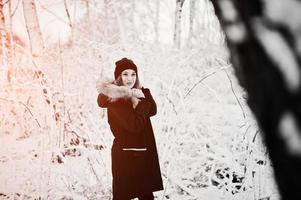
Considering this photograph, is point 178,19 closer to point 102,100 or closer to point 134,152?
point 102,100

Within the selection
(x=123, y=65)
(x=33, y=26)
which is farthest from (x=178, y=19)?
(x=33, y=26)

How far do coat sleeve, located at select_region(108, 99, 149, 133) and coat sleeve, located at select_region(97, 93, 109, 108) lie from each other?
5cm

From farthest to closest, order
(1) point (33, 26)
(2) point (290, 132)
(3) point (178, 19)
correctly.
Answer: (1) point (33, 26) < (3) point (178, 19) < (2) point (290, 132)

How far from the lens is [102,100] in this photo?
A: 6.32ft

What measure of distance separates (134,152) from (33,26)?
840 millimetres

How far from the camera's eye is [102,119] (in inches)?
75.5

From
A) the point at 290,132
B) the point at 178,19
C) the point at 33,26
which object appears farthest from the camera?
the point at 33,26

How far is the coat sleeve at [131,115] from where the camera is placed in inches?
73.4

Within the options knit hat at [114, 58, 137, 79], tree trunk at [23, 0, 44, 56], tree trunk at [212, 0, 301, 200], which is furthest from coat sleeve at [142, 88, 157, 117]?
tree trunk at [212, 0, 301, 200]

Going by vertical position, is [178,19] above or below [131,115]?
above

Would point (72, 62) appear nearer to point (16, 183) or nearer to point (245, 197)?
point (16, 183)

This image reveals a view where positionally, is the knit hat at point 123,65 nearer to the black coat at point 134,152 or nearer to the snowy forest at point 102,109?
the snowy forest at point 102,109

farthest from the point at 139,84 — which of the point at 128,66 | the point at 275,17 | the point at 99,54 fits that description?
the point at 275,17

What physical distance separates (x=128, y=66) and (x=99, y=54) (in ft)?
0.52
